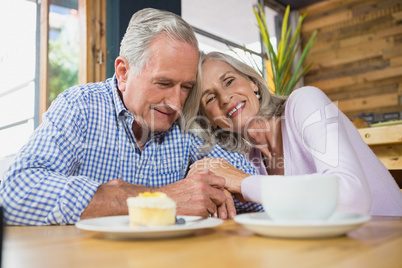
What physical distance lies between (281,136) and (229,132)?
0.87ft

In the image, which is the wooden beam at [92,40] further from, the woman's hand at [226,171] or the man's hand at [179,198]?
the man's hand at [179,198]

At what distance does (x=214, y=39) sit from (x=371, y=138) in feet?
9.54

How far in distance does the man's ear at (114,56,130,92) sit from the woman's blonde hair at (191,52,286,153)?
334 mm

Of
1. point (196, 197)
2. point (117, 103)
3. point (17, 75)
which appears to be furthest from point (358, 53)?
point (196, 197)

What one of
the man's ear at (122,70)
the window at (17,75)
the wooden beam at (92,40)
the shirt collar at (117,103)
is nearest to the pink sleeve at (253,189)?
the shirt collar at (117,103)

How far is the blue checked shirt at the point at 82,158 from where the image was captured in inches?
36.2

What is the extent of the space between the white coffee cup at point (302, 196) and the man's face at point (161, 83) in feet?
3.00

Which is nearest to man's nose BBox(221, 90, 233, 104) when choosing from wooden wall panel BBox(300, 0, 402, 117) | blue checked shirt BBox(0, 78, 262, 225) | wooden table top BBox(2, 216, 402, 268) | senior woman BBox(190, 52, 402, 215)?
senior woman BBox(190, 52, 402, 215)

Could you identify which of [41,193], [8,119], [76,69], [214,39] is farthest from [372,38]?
[41,193]

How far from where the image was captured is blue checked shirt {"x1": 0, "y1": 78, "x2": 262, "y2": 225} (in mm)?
920

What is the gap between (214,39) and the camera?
4.71 m

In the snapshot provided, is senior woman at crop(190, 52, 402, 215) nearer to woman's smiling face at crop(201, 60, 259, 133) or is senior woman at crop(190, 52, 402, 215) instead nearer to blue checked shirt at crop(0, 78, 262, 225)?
woman's smiling face at crop(201, 60, 259, 133)

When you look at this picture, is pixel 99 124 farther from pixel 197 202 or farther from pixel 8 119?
pixel 8 119

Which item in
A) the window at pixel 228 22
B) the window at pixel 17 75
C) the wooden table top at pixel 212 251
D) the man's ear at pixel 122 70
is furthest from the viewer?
the window at pixel 228 22
